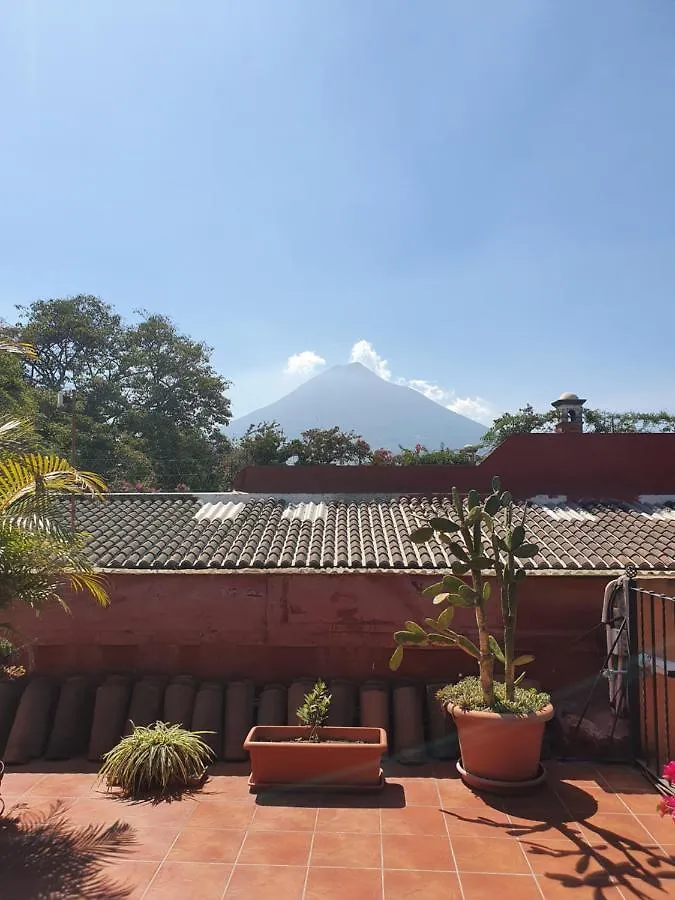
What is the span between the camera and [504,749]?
5477 millimetres

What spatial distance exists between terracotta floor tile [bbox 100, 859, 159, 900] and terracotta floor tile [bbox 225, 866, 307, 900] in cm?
56

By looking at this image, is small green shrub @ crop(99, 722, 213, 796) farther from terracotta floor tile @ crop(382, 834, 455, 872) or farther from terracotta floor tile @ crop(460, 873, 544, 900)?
terracotta floor tile @ crop(460, 873, 544, 900)

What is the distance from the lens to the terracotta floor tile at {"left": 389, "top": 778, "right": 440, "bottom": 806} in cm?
536

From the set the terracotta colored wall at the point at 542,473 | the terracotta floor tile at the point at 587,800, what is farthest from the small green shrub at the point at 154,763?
the terracotta colored wall at the point at 542,473

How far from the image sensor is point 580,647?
7.34 m

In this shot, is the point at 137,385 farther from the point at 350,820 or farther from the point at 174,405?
the point at 350,820

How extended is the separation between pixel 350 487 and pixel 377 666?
4767mm

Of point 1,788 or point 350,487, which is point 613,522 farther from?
point 1,788

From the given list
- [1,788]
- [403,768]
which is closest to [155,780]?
[1,788]

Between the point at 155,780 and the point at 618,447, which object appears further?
the point at 618,447

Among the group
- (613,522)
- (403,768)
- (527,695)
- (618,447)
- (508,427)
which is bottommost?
(403,768)

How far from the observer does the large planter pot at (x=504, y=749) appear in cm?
545

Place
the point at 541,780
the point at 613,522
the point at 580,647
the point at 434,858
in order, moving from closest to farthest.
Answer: the point at 434,858, the point at 541,780, the point at 580,647, the point at 613,522

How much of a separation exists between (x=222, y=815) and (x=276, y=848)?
75 centimetres
